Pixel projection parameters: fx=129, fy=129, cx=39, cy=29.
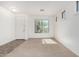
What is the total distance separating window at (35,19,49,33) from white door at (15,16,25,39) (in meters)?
1.55

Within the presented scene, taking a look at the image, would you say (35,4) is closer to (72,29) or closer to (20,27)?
(72,29)

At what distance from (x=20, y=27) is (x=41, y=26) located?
2.16 meters

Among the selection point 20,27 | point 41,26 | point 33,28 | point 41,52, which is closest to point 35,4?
point 41,52

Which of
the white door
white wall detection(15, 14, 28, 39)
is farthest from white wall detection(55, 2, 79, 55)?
the white door

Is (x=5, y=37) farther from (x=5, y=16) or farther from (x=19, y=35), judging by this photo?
(x=19, y=35)

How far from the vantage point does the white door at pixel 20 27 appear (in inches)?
422

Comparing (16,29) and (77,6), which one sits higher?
(77,6)

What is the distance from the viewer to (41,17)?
1181 centimetres

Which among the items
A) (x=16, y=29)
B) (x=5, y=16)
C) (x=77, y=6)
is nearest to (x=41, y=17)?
(x=16, y=29)

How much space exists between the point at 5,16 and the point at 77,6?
191 inches

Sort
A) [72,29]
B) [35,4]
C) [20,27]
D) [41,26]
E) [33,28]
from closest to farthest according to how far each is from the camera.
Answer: [72,29] < [35,4] < [20,27] < [33,28] < [41,26]

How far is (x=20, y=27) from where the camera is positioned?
35.5 ft

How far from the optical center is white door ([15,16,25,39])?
10.7 metres

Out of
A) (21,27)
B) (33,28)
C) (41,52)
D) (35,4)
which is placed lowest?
(41,52)
